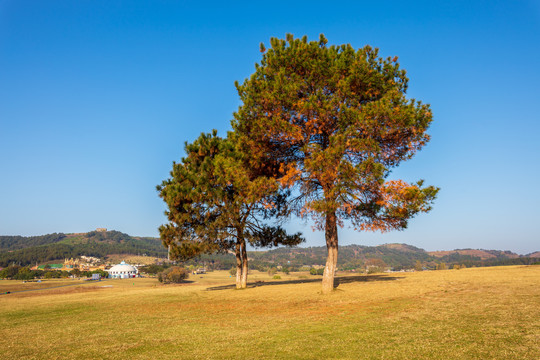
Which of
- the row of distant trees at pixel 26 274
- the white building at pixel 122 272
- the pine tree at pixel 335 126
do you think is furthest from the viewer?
the white building at pixel 122 272

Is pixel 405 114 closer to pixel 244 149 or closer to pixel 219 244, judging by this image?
pixel 244 149

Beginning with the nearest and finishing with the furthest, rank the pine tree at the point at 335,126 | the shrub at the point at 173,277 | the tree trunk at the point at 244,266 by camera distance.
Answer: the pine tree at the point at 335,126
the tree trunk at the point at 244,266
the shrub at the point at 173,277

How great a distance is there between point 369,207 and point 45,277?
142 meters

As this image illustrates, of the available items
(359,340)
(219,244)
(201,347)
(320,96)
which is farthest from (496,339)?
(219,244)

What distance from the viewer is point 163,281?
99.6 meters

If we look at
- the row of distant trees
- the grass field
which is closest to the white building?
the row of distant trees

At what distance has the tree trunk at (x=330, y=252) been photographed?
65.8ft

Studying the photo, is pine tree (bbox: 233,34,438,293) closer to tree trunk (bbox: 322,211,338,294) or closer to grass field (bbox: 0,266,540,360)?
tree trunk (bbox: 322,211,338,294)

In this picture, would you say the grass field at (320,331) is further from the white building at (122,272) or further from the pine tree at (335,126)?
the white building at (122,272)

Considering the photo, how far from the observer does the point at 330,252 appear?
20.6 metres

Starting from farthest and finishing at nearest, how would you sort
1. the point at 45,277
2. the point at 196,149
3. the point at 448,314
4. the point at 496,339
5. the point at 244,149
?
the point at 45,277 → the point at 196,149 → the point at 244,149 → the point at 448,314 → the point at 496,339

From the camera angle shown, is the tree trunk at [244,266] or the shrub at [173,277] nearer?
the tree trunk at [244,266]

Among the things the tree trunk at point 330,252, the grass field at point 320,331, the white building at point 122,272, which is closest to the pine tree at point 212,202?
the tree trunk at point 330,252

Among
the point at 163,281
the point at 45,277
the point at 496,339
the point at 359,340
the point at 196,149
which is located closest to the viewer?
the point at 496,339
